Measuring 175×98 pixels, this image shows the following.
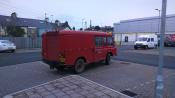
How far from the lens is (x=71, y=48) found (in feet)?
34.5

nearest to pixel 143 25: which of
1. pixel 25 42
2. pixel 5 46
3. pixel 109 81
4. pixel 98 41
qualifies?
pixel 25 42

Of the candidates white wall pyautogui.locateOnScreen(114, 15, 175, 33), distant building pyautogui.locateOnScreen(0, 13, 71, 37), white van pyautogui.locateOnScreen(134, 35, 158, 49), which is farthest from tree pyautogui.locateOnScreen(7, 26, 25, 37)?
white wall pyautogui.locateOnScreen(114, 15, 175, 33)

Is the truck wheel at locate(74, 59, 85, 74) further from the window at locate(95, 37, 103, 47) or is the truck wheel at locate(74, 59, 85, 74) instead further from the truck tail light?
the window at locate(95, 37, 103, 47)

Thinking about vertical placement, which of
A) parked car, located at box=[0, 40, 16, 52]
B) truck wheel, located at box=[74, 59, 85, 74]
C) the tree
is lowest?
truck wheel, located at box=[74, 59, 85, 74]

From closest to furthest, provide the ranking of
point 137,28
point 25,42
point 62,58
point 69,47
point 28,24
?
point 62,58 → point 69,47 → point 25,42 → point 28,24 → point 137,28

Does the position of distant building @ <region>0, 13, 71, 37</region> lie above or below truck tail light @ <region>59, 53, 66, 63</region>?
above

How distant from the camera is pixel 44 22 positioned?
62688 mm

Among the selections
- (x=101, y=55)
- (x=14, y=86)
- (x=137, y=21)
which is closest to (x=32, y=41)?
(x=101, y=55)

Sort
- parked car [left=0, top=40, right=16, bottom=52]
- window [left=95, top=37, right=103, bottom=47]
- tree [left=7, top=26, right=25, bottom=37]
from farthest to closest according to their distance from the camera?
tree [left=7, top=26, right=25, bottom=37]
parked car [left=0, top=40, right=16, bottom=52]
window [left=95, top=37, right=103, bottom=47]

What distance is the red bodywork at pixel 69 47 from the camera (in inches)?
407

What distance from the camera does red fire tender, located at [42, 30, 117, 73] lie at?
10.3 metres

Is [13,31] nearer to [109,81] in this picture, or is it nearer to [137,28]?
[137,28]

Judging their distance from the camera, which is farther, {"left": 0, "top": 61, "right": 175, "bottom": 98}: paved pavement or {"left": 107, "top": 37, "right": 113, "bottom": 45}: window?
{"left": 107, "top": 37, "right": 113, "bottom": 45}: window

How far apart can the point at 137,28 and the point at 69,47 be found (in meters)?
57.2
